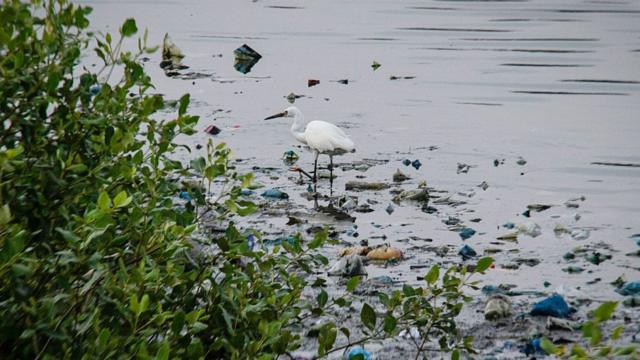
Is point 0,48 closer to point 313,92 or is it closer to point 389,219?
point 389,219

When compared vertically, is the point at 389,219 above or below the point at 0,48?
below

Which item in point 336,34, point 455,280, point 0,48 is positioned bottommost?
point 336,34

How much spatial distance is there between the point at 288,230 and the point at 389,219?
0.79m

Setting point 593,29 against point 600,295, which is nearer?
point 600,295

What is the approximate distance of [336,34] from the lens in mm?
18125

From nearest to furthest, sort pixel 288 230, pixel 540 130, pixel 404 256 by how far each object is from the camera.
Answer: pixel 404 256, pixel 288 230, pixel 540 130

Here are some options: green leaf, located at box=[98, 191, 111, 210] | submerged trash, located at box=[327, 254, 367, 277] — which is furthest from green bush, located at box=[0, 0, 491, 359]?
submerged trash, located at box=[327, 254, 367, 277]

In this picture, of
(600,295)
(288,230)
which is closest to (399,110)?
(288,230)

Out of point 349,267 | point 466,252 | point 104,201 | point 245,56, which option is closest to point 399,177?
point 466,252

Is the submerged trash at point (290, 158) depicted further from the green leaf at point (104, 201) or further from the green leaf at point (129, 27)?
the green leaf at point (104, 201)

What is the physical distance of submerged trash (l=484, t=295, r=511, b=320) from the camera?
5398 millimetres

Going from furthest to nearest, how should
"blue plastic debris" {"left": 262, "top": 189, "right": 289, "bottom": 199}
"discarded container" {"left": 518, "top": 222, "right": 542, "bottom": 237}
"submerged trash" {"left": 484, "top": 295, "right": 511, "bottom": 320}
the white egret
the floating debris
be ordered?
the white egret → "blue plastic debris" {"left": 262, "top": 189, "right": 289, "bottom": 199} → the floating debris → "discarded container" {"left": 518, "top": 222, "right": 542, "bottom": 237} → "submerged trash" {"left": 484, "top": 295, "right": 511, "bottom": 320}

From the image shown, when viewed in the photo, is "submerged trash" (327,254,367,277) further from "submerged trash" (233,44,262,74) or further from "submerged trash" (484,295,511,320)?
"submerged trash" (233,44,262,74)

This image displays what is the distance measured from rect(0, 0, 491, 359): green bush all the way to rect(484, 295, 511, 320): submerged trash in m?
2.17
